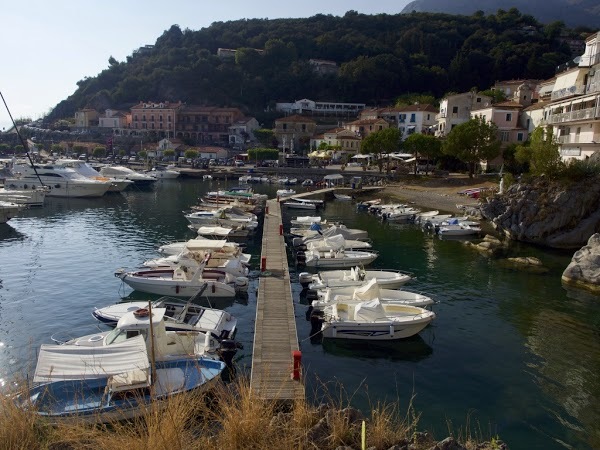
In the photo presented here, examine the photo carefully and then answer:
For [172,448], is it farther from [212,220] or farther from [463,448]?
[212,220]

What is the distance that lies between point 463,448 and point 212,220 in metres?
38.0

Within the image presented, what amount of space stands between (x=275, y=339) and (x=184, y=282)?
959 centimetres

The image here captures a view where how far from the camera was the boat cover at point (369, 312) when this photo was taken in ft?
71.9

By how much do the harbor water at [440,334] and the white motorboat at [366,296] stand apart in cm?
139

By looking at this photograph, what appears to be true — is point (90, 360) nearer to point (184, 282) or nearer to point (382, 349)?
point (184, 282)

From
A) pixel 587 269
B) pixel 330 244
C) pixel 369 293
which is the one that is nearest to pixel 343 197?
pixel 330 244

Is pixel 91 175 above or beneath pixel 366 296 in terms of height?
above

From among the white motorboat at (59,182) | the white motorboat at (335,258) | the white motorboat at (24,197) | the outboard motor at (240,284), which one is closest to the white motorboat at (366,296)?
the outboard motor at (240,284)

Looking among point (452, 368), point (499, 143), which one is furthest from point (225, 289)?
point (499, 143)

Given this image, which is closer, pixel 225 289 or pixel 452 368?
pixel 452 368

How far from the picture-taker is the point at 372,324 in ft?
70.8

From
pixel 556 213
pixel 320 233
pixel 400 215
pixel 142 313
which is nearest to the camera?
pixel 142 313

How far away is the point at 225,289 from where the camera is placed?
26734 mm

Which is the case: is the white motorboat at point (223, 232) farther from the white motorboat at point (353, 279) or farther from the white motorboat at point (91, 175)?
the white motorboat at point (91, 175)
